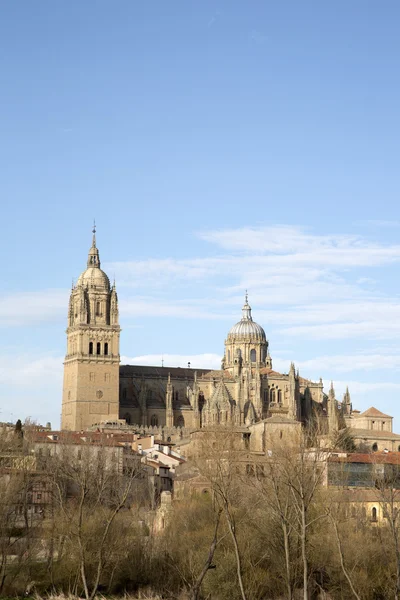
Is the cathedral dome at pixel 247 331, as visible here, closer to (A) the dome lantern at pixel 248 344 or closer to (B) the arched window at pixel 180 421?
(A) the dome lantern at pixel 248 344

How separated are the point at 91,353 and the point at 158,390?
782cm

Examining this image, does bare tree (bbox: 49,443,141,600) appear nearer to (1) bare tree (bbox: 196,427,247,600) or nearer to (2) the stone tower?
(1) bare tree (bbox: 196,427,247,600)

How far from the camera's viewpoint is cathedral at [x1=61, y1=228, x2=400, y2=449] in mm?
116688

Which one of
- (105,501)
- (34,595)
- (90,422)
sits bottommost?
(34,595)

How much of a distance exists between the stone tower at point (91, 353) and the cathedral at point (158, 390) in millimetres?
85

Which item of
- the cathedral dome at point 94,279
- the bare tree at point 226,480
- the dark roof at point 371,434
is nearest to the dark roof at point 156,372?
the cathedral dome at point 94,279

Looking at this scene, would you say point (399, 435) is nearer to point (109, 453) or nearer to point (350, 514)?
point (109, 453)

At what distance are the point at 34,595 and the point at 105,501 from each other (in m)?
12.9

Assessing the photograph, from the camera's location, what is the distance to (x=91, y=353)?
4707 inches

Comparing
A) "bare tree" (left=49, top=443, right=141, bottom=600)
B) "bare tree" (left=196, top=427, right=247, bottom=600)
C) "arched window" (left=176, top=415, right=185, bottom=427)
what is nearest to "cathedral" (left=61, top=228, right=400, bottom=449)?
"arched window" (left=176, top=415, right=185, bottom=427)

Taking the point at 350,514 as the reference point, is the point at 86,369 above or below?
above

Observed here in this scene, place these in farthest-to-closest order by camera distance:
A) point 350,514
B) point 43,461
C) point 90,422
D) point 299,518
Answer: point 90,422
point 43,461
point 350,514
point 299,518

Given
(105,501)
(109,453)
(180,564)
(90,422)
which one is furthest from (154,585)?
(90,422)

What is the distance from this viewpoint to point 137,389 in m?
123
